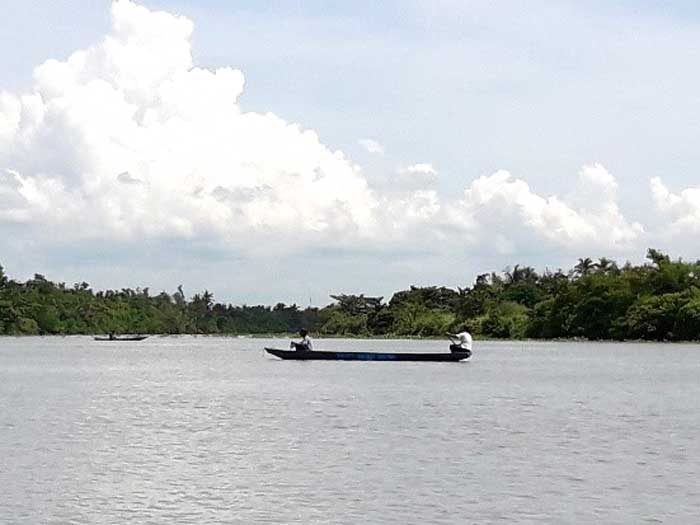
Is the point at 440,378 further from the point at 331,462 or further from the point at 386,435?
the point at 331,462

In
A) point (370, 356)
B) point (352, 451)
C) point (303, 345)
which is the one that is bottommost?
point (352, 451)

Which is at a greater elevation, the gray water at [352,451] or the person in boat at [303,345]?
the person in boat at [303,345]

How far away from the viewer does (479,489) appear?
24.3 meters

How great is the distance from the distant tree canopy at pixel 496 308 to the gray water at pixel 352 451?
174 feet

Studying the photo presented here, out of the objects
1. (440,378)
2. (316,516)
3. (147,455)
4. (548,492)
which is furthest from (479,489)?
(440,378)

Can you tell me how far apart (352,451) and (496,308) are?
107806 mm

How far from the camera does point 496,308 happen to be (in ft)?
449

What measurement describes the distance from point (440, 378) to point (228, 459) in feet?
108

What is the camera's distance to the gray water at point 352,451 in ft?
73.6

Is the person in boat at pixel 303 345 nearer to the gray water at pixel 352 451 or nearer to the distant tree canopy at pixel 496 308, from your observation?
the gray water at pixel 352 451

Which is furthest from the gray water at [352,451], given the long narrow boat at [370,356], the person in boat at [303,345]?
the person in boat at [303,345]

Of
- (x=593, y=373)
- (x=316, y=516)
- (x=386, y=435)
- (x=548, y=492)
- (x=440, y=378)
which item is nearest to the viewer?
(x=316, y=516)

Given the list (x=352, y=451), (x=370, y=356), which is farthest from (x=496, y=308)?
(x=352, y=451)

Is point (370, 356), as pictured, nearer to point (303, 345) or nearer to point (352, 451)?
point (303, 345)
